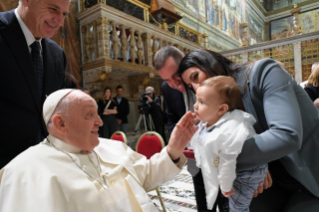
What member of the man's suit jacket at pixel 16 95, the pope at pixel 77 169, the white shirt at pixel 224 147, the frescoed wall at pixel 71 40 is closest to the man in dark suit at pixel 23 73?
the man's suit jacket at pixel 16 95

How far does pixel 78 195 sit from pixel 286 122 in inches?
42.3

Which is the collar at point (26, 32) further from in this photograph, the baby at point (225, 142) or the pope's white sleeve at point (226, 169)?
the pope's white sleeve at point (226, 169)

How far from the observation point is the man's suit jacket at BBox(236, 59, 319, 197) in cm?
99

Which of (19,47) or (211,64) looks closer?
(211,64)

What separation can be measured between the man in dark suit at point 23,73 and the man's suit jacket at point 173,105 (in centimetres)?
136

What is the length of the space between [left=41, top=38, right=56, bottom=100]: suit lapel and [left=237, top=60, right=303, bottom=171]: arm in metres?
1.51

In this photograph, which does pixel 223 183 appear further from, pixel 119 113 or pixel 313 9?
pixel 313 9

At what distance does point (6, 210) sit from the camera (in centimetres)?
109

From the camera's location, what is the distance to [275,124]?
1.01 meters

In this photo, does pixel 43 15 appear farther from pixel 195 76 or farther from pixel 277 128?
pixel 277 128

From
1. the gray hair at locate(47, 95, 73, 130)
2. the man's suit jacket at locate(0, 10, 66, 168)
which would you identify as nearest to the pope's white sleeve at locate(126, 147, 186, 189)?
the gray hair at locate(47, 95, 73, 130)

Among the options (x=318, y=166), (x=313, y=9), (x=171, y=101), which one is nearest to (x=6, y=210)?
(x=318, y=166)

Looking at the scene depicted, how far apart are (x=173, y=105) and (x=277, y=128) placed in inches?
67.0

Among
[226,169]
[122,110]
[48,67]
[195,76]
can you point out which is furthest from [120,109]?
[226,169]
